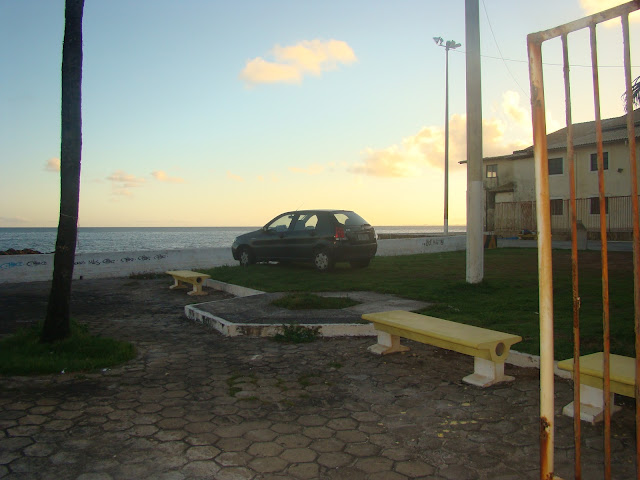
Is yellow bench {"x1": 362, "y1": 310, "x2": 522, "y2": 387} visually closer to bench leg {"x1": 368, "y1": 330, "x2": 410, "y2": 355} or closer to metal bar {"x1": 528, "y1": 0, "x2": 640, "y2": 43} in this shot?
bench leg {"x1": 368, "y1": 330, "x2": 410, "y2": 355}

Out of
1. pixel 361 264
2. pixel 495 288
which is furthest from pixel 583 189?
pixel 495 288

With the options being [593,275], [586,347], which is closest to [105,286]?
[586,347]

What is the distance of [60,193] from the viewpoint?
6.16 m

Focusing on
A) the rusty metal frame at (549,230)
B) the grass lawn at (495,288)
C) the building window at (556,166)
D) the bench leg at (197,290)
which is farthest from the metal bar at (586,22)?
the building window at (556,166)

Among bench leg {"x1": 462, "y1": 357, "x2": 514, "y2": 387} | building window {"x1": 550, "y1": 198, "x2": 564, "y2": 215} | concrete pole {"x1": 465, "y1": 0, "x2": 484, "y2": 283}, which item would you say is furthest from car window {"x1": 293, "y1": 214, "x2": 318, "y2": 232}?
building window {"x1": 550, "y1": 198, "x2": 564, "y2": 215}

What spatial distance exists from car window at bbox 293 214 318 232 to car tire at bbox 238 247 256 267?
1855mm

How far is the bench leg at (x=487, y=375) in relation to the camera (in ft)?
15.7

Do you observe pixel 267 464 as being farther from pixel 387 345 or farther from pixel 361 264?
pixel 361 264

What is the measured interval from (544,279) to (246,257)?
44.2ft

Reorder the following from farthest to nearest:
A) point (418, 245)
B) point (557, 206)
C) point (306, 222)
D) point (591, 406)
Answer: point (557, 206) < point (418, 245) < point (306, 222) < point (591, 406)

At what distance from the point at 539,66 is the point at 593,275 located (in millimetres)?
11343

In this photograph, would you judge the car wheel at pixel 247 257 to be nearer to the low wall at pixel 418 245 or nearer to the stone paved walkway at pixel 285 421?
the low wall at pixel 418 245

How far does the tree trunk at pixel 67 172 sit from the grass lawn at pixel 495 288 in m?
5.00

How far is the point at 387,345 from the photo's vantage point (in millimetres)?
5961
